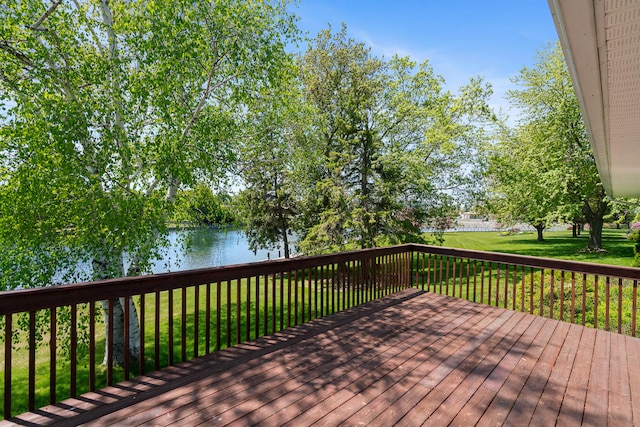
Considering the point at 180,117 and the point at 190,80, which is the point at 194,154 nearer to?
the point at 180,117

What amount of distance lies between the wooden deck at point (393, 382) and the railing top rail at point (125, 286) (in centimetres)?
67

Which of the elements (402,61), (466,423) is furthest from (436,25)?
(466,423)

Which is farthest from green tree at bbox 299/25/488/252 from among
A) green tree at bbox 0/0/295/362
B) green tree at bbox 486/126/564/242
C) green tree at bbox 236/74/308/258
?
green tree at bbox 0/0/295/362

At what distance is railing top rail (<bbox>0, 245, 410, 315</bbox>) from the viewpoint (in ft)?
6.36

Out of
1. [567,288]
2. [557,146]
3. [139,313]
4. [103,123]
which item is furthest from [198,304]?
[557,146]

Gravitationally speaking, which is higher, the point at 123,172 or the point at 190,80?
the point at 190,80

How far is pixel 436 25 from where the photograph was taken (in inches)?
336

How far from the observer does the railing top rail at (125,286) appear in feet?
6.36

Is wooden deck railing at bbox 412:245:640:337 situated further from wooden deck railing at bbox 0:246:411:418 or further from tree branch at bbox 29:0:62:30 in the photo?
tree branch at bbox 29:0:62:30

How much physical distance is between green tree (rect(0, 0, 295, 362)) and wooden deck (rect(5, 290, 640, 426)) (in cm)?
230

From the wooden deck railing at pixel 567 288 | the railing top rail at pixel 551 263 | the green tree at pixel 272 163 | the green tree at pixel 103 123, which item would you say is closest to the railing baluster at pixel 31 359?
the green tree at pixel 103 123

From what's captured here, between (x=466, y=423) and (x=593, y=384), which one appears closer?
(x=466, y=423)

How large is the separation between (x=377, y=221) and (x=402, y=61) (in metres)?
5.33

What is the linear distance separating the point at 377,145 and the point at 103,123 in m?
7.38
